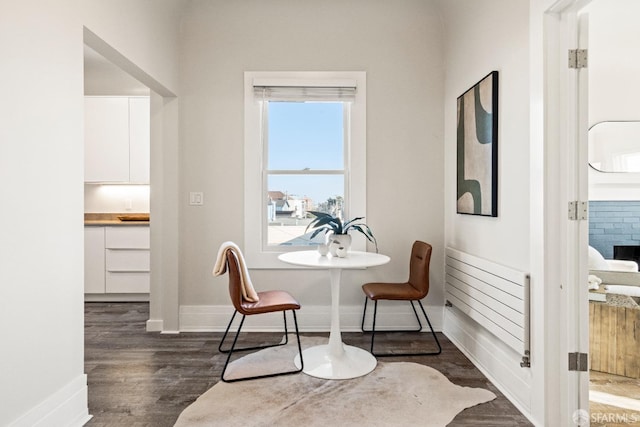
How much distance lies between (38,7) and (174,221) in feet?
6.29

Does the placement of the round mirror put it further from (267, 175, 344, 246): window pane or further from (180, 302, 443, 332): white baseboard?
(267, 175, 344, 246): window pane

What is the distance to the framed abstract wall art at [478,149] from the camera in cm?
238

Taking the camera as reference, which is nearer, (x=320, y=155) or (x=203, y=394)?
(x=203, y=394)

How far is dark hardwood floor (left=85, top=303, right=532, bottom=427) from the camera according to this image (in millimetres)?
1997

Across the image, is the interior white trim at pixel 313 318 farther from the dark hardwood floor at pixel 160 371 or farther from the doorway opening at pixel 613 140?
the doorway opening at pixel 613 140

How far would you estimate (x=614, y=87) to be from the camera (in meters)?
3.53

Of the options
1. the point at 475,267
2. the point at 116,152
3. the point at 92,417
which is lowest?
the point at 92,417

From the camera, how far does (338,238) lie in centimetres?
262

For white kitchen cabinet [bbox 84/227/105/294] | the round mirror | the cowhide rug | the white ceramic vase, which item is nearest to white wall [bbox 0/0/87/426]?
the cowhide rug

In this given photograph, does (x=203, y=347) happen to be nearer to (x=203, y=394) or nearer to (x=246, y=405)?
(x=203, y=394)

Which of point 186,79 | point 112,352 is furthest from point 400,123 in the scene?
point 112,352

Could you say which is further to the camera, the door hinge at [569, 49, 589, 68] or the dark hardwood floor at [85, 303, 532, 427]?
the dark hardwood floor at [85, 303, 532, 427]

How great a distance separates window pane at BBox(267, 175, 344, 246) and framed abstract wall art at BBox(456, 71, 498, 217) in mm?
1060

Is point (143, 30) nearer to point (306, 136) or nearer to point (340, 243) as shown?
point (306, 136)
